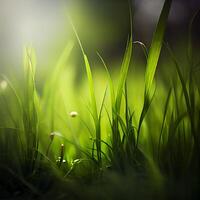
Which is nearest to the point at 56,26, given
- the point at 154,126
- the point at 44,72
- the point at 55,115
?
the point at 44,72

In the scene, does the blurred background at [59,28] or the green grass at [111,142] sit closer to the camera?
the green grass at [111,142]

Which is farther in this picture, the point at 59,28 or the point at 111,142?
the point at 59,28

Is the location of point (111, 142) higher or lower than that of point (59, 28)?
lower

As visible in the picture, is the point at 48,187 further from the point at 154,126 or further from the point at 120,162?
the point at 154,126

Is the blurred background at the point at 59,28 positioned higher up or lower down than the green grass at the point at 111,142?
higher up
